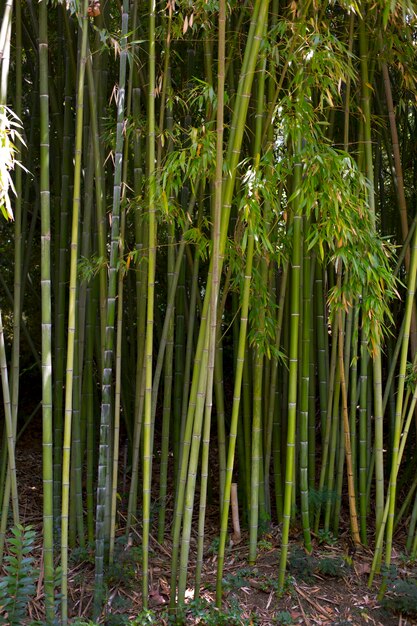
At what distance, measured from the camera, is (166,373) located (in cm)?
354

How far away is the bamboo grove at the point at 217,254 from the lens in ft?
9.04

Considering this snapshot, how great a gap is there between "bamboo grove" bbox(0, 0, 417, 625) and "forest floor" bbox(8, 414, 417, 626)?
0.29ft

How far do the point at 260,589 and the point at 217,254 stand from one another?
1605 mm

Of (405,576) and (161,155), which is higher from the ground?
(161,155)

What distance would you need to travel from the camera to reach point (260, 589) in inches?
125

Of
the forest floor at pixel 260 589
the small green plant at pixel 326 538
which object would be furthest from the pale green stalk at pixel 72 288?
the small green plant at pixel 326 538

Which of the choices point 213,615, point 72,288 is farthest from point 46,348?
point 213,615

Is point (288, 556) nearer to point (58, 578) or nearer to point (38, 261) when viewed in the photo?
point (58, 578)

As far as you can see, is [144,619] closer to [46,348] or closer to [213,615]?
[213,615]

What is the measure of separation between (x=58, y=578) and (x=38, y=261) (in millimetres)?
3013

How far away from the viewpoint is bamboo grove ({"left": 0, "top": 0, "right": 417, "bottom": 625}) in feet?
9.04

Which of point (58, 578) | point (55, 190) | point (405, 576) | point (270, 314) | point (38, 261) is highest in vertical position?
point (55, 190)

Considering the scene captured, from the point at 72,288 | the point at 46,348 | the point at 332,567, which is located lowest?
the point at 332,567

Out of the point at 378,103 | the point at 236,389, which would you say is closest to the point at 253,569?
the point at 236,389
